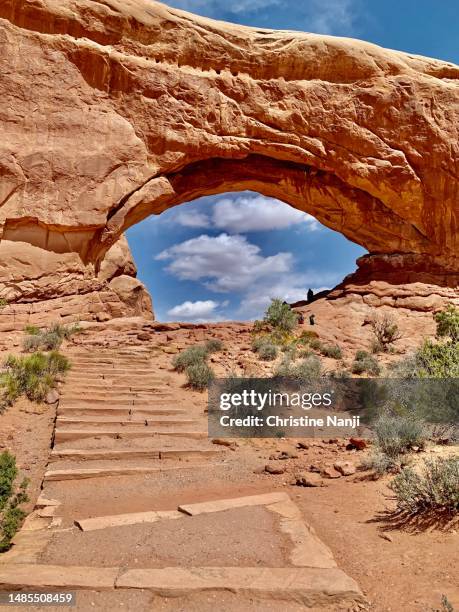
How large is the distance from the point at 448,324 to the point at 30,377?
12.8 m

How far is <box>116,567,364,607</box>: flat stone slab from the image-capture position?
3.16 metres

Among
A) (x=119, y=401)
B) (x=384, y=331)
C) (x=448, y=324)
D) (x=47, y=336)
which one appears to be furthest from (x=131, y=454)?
(x=448, y=324)

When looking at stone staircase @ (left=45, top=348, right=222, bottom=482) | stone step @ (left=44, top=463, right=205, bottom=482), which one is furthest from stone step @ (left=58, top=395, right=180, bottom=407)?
stone step @ (left=44, top=463, right=205, bottom=482)

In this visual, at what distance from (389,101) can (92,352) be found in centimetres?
1489

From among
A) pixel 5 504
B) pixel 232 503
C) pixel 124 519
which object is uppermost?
pixel 5 504

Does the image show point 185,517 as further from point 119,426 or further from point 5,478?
point 119,426

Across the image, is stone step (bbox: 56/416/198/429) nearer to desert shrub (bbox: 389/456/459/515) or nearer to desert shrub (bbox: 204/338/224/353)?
desert shrub (bbox: 204/338/224/353)

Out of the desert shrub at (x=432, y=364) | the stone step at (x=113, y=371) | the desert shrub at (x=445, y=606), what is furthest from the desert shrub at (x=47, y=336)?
the desert shrub at (x=445, y=606)

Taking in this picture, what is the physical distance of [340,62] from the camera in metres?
18.5

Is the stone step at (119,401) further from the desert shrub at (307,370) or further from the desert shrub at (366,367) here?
the desert shrub at (366,367)

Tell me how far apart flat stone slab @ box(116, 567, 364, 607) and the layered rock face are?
42.1ft

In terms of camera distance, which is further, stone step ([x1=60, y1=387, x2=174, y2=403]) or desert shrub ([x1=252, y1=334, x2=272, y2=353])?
desert shrub ([x1=252, y1=334, x2=272, y2=353])

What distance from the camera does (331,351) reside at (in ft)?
46.0

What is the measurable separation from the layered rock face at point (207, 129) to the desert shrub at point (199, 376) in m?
6.69
